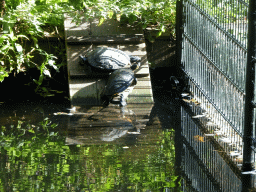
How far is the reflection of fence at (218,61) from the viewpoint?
4215 mm

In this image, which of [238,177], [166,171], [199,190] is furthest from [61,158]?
[238,177]

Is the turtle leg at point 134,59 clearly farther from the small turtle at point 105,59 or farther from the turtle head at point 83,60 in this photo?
the turtle head at point 83,60

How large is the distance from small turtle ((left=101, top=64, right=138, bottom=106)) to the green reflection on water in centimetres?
146

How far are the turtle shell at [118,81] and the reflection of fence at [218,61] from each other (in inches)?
43.1

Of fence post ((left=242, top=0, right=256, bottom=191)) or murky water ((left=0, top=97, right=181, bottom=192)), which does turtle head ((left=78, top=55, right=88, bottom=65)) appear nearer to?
murky water ((left=0, top=97, right=181, bottom=192))

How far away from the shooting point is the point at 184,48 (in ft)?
22.7

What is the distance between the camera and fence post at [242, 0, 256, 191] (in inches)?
131

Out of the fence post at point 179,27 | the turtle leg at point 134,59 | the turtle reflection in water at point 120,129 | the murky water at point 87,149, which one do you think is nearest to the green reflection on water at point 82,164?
the murky water at point 87,149

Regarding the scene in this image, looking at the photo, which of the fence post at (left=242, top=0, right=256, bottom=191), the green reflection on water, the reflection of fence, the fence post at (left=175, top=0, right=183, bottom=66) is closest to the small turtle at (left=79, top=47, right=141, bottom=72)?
the fence post at (left=175, top=0, right=183, bottom=66)

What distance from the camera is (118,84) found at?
605cm

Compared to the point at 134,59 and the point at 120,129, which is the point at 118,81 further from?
the point at 120,129

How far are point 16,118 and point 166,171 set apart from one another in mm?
2755

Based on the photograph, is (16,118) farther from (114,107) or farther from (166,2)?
(166,2)

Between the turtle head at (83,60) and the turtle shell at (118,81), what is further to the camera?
the turtle head at (83,60)
